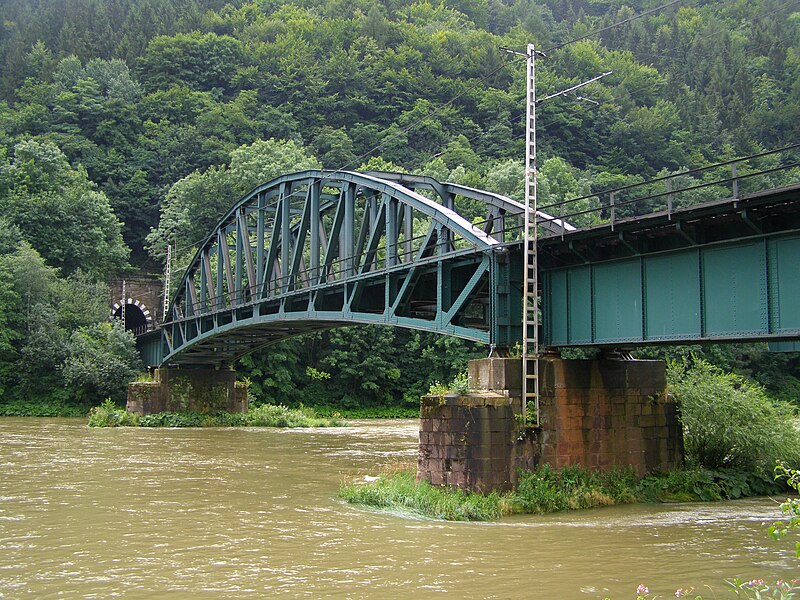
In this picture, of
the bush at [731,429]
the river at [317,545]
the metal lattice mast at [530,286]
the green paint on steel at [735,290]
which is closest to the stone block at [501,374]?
the metal lattice mast at [530,286]

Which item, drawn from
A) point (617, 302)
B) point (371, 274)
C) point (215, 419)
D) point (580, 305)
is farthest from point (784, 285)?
point (215, 419)

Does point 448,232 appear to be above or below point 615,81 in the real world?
below

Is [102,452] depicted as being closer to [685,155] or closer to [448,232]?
[448,232]

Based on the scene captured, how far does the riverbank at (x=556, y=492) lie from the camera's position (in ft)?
64.9

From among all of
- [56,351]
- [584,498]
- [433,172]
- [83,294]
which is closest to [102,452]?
[584,498]

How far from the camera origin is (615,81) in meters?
114

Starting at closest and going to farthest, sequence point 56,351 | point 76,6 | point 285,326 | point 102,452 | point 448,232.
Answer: point 448,232
point 102,452
point 285,326
point 56,351
point 76,6

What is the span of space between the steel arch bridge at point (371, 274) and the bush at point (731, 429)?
18.9 feet

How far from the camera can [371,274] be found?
29625 mm

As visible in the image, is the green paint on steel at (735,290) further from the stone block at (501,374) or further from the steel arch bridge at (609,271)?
the stone block at (501,374)

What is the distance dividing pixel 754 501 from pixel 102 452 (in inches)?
975

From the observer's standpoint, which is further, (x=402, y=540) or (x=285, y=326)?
(x=285, y=326)

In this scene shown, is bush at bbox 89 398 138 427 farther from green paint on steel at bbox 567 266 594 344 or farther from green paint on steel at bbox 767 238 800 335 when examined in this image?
green paint on steel at bbox 767 238 800 335

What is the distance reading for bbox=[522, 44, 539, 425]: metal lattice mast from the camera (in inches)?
835
